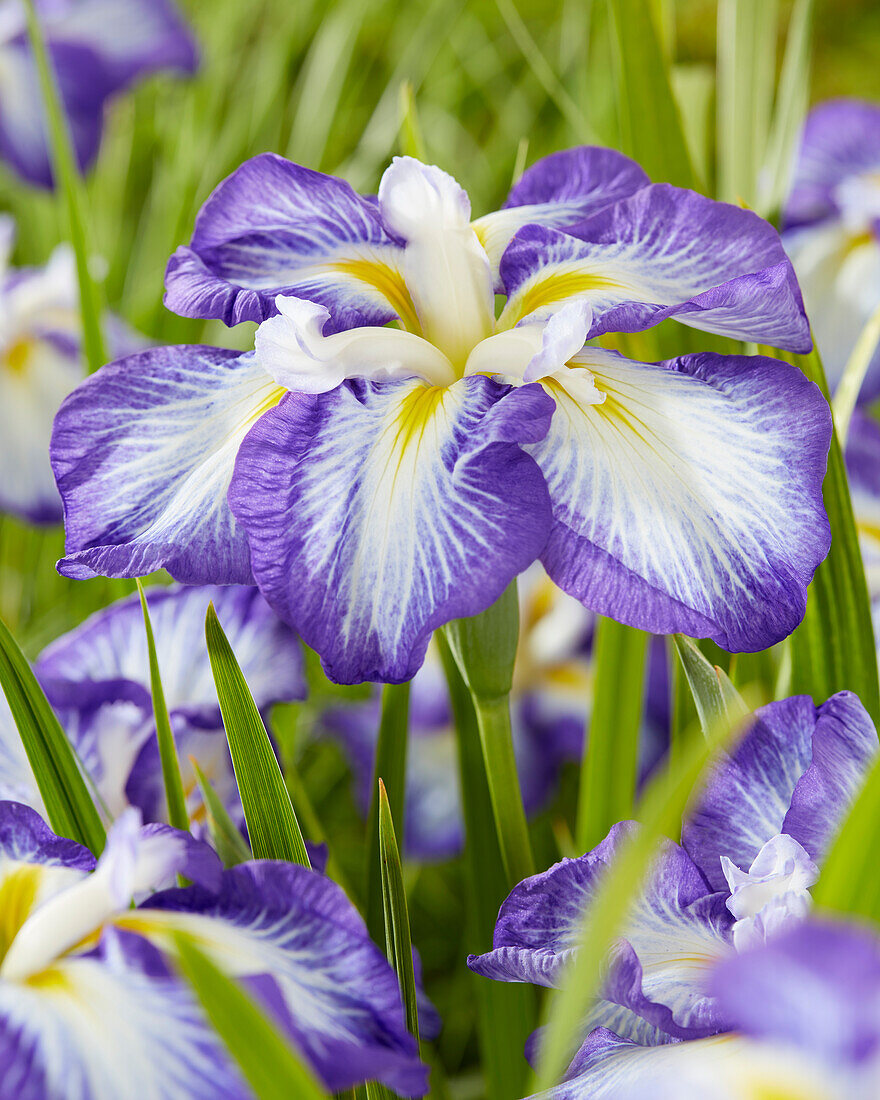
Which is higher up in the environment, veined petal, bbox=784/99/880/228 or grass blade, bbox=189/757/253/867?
veined petal, bbox=784/99/880/228

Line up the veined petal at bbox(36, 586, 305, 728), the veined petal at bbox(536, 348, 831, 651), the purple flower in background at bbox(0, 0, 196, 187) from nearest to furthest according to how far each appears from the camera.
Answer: the veined petal at bbox(536, 348, 831, 651)
the veined petal at bbox(36, 586, 305, 728)
the purple flower in background at bbox(0, 0, 196, 187)

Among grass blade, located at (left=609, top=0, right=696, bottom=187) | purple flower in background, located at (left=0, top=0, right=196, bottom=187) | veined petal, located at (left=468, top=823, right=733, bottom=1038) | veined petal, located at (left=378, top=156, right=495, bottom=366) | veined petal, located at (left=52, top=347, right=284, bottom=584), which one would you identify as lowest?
veined petal, located at (left=468, top=823, right=733, bottom=1038)

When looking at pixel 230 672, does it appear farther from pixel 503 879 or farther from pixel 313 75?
pixel 313 75

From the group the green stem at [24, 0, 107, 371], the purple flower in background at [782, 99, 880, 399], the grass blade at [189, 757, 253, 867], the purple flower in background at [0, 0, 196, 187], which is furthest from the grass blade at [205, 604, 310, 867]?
the purple flower in background at [0, 0, 196, 187]

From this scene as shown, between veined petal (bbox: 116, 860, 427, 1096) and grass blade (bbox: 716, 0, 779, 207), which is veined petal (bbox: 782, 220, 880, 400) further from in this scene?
veined petal (bbox: 116, 860, 427, 1096)

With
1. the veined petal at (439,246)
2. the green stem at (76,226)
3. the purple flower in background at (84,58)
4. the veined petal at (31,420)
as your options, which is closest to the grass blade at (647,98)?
the veined petal at (439,246)

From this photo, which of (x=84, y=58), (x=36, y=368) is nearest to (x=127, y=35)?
(x=84, y=58)

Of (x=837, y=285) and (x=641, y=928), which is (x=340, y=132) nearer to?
(x=837, y=285)

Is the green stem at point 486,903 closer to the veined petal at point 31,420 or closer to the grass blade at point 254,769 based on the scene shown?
the grass blade at point 254,769
